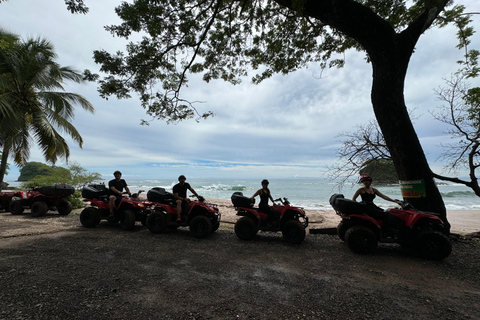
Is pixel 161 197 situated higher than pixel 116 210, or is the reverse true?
pixel 161 197

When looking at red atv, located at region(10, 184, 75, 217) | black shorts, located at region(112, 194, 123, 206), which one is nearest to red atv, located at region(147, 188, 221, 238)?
black shorts, located at region(112, 194, 123, 206)

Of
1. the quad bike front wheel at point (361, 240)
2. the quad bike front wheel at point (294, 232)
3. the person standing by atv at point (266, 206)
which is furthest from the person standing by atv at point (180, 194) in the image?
the quad bike front wheel at point (361, 240)

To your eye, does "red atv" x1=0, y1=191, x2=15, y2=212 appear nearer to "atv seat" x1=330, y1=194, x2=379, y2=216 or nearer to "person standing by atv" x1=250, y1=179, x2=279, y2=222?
"person standing by atv" x1=250, y1=179, x2=279, y2=222

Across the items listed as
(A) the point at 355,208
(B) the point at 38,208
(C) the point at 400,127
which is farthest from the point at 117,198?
(C) the point at 400,127

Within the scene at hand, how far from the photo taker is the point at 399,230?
13.8 feet

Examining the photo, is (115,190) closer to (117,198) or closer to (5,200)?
(117,198)

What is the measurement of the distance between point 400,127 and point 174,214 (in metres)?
6.11

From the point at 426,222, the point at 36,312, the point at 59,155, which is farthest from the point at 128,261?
the point at 59,155

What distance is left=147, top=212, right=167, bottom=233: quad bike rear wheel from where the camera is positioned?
223 inches

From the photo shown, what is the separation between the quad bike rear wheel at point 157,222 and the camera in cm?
567

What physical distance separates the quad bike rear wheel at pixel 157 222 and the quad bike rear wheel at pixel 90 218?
1.84 meters

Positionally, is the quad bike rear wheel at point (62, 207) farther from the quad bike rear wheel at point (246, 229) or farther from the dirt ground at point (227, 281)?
the quad bike rear wheel at point (246, 229)

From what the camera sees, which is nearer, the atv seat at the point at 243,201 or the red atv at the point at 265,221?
the red atv at the point at 265,221

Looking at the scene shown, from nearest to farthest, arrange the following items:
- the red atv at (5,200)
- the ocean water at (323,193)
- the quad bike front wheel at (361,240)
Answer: the quad bike front wheel at (361,240)
the red atv at (5,200)
the ocean water at (323,193)
